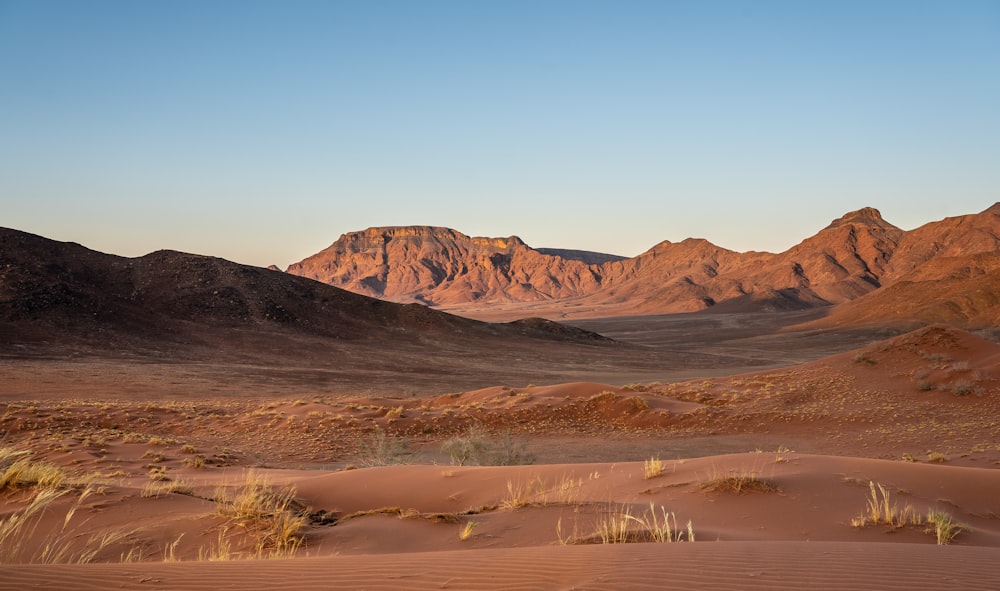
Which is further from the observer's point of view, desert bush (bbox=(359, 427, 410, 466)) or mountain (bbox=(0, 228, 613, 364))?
mountain (bbox=(0, 228, 613, 364))

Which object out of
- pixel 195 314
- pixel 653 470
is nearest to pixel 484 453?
pixel 653 470

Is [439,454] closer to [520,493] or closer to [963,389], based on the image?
[520,493]

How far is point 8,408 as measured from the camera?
21.6 m

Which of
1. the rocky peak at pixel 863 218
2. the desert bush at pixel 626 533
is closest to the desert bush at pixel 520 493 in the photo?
the desert bush at pixel 626 533

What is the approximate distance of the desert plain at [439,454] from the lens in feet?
15.5

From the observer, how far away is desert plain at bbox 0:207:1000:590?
4.71 metres

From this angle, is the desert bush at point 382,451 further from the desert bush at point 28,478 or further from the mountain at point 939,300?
the mountain at point 939,300

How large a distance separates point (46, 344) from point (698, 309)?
380 ft

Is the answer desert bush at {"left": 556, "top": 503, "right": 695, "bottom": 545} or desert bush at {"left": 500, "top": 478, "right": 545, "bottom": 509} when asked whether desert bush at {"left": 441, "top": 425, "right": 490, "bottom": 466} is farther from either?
desert bush at {"left": 556, "top": 503, "right": 695, "bottom": 545}

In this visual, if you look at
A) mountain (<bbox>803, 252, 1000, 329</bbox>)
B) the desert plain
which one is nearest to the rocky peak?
mountain (<bbox>803, 252, 1000, 329</bbox>)

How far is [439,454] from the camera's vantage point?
20.1 m

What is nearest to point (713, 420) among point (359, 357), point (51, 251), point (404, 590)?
point (404, 590)

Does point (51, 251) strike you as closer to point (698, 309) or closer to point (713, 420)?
point (713, 420)

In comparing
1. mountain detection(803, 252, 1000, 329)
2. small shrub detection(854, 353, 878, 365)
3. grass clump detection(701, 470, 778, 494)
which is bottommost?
grass clump detection(701, 470, 778, 494)
